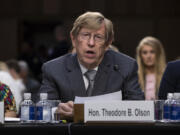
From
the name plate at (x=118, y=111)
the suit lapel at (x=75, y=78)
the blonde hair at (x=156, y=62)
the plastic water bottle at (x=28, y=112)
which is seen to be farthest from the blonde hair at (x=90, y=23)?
the blonde hair at (x=156, y=62)

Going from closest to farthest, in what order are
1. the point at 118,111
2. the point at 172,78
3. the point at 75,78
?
the point at 118,111 → the point at 75,78 → the point at 172,78

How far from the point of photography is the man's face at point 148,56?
669cm

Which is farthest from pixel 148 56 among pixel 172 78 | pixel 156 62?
pixel 172 78

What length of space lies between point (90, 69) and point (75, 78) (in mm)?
145

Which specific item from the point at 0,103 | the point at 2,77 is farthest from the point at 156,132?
the point at 2,77

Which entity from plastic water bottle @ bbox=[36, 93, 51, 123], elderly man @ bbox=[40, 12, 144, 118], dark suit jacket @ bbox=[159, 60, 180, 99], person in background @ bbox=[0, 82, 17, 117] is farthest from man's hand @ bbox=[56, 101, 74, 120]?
dark suit jacket @ bbox=[159, 60, 180, 99]

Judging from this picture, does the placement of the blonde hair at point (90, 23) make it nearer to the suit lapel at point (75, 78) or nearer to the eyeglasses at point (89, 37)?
the eyeglasses at point (89, 37)

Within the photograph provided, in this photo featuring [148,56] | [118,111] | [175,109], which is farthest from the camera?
[148,56]

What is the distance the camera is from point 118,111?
9.28 ft

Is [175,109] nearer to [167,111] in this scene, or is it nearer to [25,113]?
[167,111]

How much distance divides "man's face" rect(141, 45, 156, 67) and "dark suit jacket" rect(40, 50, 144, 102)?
270 cm

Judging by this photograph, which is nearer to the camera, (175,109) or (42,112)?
(175,109)

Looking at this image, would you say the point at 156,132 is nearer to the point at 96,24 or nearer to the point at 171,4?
the point at 96,24

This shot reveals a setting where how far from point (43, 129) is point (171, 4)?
869 centimetres
